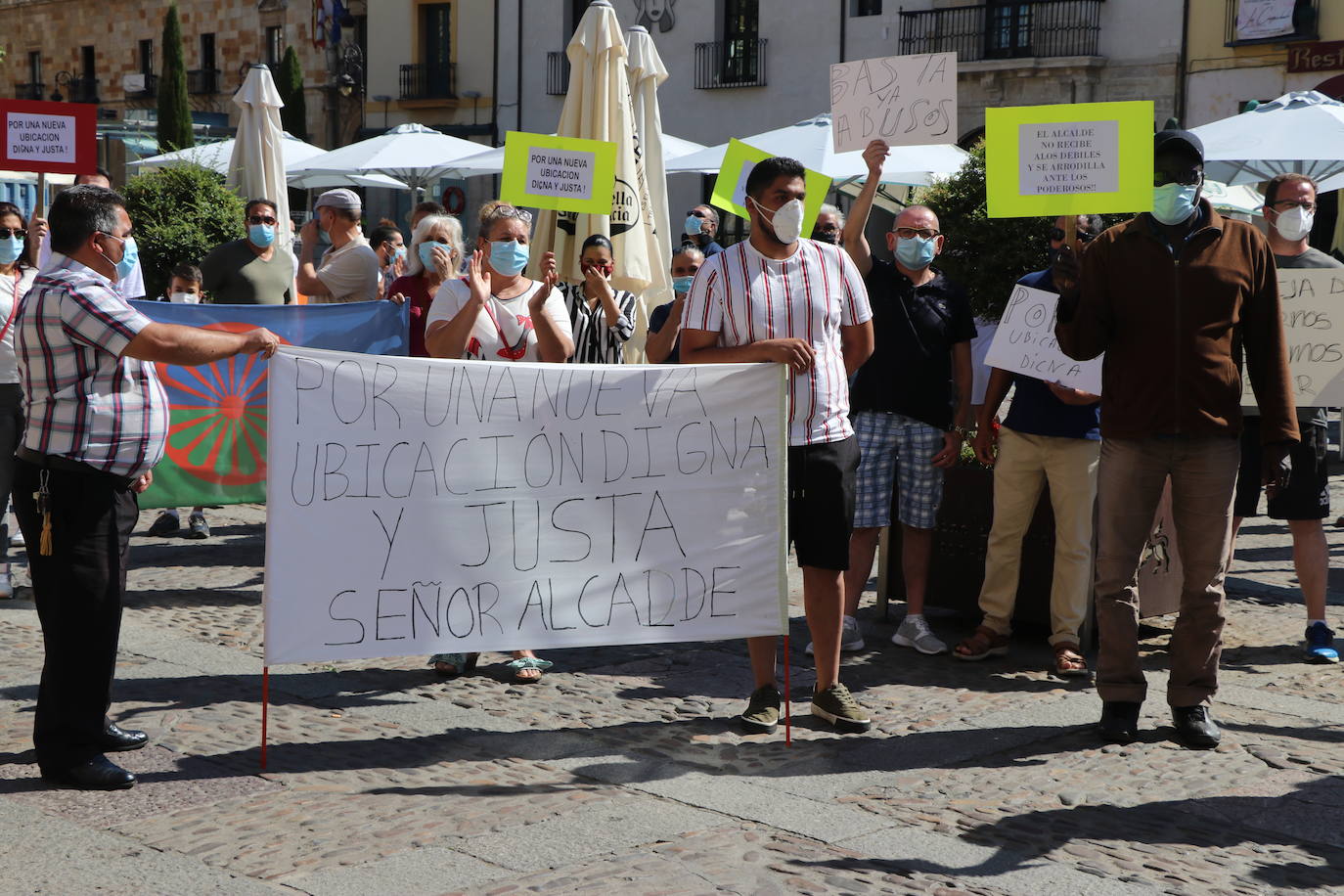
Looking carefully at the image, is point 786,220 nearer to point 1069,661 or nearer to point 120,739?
point 1069,661

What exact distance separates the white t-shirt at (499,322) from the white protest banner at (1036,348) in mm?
1729

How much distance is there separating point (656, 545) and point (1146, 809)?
1.76 metres

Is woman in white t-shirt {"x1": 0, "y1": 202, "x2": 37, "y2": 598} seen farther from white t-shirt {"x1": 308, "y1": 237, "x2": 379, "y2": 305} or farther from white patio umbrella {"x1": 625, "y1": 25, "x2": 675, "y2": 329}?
white patio umbrella {"x1": 625, "y1": 25, "x2": 675, "y2": 329}

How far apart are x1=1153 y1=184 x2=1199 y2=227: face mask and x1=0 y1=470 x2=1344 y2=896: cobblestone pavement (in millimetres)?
1748

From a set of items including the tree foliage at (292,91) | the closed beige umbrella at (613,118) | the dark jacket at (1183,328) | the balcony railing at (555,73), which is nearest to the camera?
the dark jacket at (1183,328)

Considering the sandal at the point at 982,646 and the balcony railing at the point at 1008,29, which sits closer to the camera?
the sandal at the point at 982,646

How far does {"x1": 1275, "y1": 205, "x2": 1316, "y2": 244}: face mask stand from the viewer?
6793mm

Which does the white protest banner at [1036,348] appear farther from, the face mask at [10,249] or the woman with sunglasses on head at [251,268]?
the woman with sunglasses on head at [251,268]

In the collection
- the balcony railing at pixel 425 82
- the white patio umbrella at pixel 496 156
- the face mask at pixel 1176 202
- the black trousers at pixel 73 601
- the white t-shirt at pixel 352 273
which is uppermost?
the balcony railing at pixel 425 82

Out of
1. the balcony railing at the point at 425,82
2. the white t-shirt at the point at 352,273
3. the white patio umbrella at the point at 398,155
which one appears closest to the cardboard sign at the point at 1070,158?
the white t-shirt at the point at 352,273

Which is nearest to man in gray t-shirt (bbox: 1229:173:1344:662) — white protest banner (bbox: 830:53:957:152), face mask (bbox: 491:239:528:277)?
white protest banner (bbox: 830:53:957:152)

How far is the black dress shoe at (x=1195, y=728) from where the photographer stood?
17.1ft

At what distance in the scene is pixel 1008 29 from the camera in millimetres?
27438

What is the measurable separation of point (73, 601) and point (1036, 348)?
3625 millimetres
